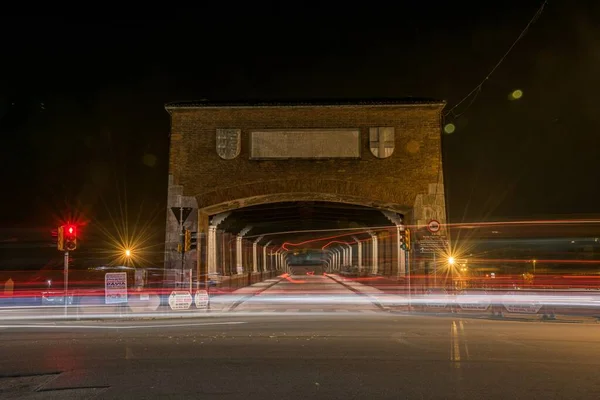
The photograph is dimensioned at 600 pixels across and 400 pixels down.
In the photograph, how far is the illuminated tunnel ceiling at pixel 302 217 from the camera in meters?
36.8

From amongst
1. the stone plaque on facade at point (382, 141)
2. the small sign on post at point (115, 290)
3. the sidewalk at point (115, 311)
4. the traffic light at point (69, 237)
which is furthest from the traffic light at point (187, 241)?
the stone plaque on facade at point (382, 141)

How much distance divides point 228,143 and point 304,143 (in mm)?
3640

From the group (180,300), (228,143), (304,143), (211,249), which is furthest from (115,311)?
(211,249)

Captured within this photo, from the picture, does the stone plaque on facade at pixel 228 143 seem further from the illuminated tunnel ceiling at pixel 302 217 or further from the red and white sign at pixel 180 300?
the red and white sign at pixel 180 300

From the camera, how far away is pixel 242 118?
2959 centimetres

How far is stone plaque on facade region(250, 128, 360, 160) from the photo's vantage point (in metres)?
29.4

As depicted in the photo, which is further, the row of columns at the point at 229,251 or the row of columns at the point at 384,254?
the row of columns at the point at 384,254

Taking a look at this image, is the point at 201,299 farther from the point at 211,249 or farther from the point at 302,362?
the point at 302,362

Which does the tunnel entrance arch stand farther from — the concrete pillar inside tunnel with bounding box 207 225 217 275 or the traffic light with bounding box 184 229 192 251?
the traffic light with bounding box 184 229 192 251

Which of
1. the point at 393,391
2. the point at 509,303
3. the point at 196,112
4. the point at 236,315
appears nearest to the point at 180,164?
the point at 196,112

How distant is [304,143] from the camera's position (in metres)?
29.5

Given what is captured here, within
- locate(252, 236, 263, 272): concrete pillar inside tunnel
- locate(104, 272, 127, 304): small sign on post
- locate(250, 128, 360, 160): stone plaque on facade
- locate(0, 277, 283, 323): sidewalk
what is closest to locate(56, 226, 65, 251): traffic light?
locate(0, 277, 283, 323): sidewalk

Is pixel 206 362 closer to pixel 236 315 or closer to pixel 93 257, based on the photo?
pixel 236 315

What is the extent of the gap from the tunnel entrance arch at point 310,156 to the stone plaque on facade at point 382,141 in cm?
5
